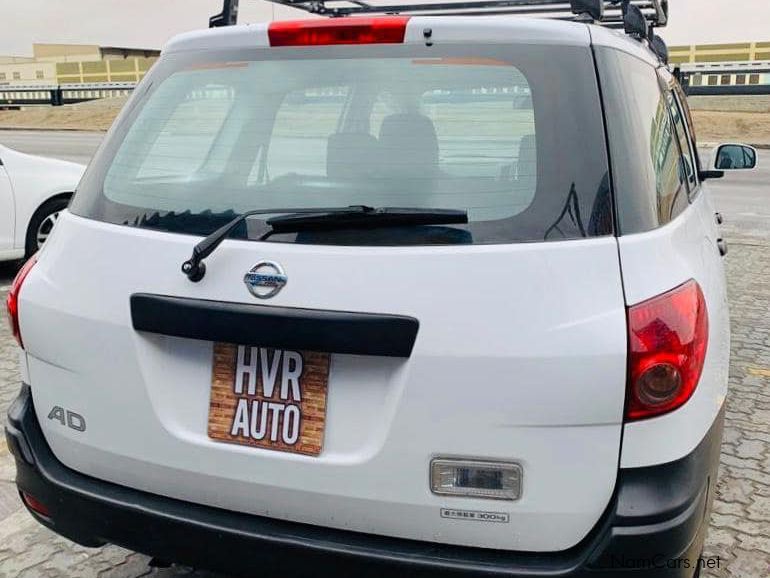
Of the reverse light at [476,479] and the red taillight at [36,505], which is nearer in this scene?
the reverse light at [476,479]

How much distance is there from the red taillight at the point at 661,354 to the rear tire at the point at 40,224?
629cm

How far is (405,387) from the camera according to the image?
180cm

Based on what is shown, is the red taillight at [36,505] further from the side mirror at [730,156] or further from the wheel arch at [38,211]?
the wheel arch at [38,211]

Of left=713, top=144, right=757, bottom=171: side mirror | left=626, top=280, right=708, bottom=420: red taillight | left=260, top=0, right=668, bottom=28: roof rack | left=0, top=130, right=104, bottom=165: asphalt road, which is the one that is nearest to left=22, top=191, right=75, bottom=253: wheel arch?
left=260, top=0, right=668, bottom=28: roof rack

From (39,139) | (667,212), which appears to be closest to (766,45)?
(39,139)

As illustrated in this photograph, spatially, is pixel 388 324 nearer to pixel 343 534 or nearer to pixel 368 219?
pixel 368 219

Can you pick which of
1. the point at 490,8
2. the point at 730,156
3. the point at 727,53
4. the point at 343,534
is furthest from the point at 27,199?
the point at 727,53

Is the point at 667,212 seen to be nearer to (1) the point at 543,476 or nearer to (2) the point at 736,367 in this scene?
(1) the point at 543,476

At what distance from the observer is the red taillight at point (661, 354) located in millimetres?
1742

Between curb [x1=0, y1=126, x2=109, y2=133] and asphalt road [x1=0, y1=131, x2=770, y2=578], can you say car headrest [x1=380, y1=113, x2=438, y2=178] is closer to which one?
asphalt road [x1=0, y1=131, x2=770, y2=578]

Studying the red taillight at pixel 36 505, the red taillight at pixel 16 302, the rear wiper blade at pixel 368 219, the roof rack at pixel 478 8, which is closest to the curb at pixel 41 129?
the roof rack at pixel 478 8

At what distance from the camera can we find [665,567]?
1797mm

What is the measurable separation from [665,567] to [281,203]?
1.26 metres

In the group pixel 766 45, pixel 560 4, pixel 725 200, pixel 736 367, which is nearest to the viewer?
pixel 560 4
